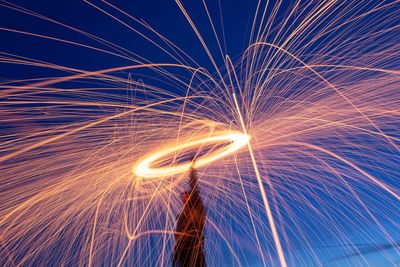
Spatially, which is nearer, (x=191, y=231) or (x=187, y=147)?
(x=187, y=147)

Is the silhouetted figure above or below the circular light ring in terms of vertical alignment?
below

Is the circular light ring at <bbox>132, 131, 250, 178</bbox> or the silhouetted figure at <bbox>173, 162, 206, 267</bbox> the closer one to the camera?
the circular light ring at <bbox>132, 131, 250, 178</bbox>

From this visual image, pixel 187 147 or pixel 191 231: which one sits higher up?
pixel 187 147

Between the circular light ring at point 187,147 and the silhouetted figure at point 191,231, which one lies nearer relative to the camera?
the circular light ring at point 187,147

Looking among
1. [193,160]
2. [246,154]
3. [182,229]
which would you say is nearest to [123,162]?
[193,160]

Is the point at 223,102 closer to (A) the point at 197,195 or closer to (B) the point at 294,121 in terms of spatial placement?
(B) the point at 294,121
